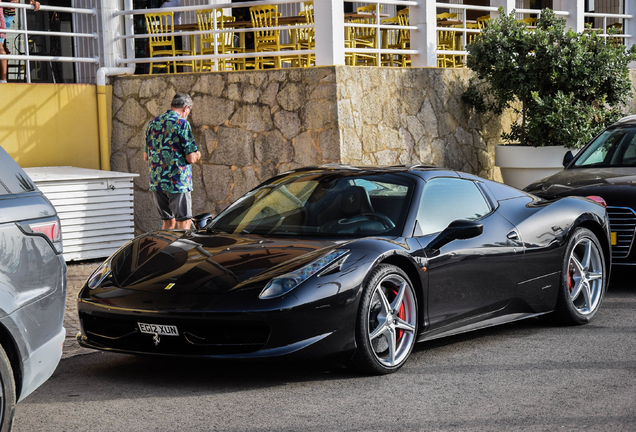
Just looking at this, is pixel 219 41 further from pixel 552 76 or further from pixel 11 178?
pixel 11 178

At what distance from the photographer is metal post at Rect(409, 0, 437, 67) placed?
13047 millimetres

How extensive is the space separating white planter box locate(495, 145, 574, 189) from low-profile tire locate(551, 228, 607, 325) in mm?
6247

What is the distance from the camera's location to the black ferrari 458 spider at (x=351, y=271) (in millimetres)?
5062

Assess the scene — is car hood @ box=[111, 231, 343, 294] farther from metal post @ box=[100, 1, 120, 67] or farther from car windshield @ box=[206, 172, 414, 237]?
metal post @ box=[100, 1, 120, 67]

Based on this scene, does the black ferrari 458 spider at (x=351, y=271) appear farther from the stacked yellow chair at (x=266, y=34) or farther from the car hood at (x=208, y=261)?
the stacked yellow chair at (x=266, y=34)

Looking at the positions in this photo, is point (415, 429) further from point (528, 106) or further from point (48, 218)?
point (528, 106)

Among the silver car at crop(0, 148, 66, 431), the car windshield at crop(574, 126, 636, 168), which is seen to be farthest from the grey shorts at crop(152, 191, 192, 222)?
the silver car at crop(0, 148, 66, 431)

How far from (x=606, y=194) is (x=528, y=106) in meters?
5.53

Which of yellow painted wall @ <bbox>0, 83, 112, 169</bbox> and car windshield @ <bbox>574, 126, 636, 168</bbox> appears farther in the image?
yellow painted wall @ <bbox>0, 83, 112, 169</bbox>

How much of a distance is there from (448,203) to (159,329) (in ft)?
7.42

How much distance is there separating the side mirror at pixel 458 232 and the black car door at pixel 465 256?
0.10 feet

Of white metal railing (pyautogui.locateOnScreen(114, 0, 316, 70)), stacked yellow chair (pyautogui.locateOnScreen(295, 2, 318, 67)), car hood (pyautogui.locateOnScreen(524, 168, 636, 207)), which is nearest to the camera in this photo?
car hood (pyautogui.locateOnScreen(524, 168, 636, 207))

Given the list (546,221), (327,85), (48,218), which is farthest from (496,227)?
(327,85)

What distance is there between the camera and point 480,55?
529 inches
